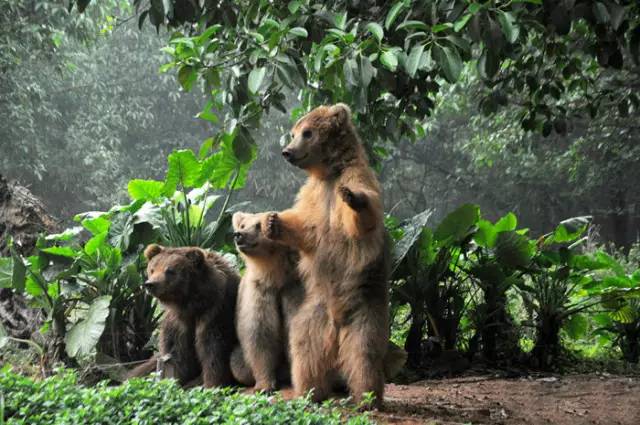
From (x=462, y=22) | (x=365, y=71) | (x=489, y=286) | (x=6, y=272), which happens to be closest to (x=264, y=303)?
(x=365, y=71)

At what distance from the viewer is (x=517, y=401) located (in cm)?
591

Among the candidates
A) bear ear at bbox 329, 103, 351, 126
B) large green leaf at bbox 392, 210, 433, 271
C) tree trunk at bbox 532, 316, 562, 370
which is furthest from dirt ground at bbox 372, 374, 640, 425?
bear ear at bbox 329, 103, 351, 126

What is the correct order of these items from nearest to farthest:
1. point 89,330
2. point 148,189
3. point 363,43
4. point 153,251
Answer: point 363,43 → point 153,251 → point 89,330 → point 148,189

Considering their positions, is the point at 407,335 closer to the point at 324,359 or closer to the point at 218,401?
the point at 324,359

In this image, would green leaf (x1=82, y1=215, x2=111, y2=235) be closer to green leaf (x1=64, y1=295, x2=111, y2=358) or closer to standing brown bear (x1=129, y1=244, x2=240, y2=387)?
green leaf (x1=64, y1=295, x2=111, y2=358)

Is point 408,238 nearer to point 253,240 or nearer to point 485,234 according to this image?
point 485,234

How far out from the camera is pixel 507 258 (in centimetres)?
724

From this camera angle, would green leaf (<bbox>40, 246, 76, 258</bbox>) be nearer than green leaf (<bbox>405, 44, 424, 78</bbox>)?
No

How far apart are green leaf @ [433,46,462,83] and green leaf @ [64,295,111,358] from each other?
3.49 m

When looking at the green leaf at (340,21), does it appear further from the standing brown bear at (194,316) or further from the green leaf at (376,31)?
the standing brown bear at (194,316)

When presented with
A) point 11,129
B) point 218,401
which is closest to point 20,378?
point 218,401

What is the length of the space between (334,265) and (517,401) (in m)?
2.14

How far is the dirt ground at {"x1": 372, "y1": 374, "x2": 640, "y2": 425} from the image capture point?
498 cm

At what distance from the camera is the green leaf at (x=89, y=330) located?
5.82 metres
